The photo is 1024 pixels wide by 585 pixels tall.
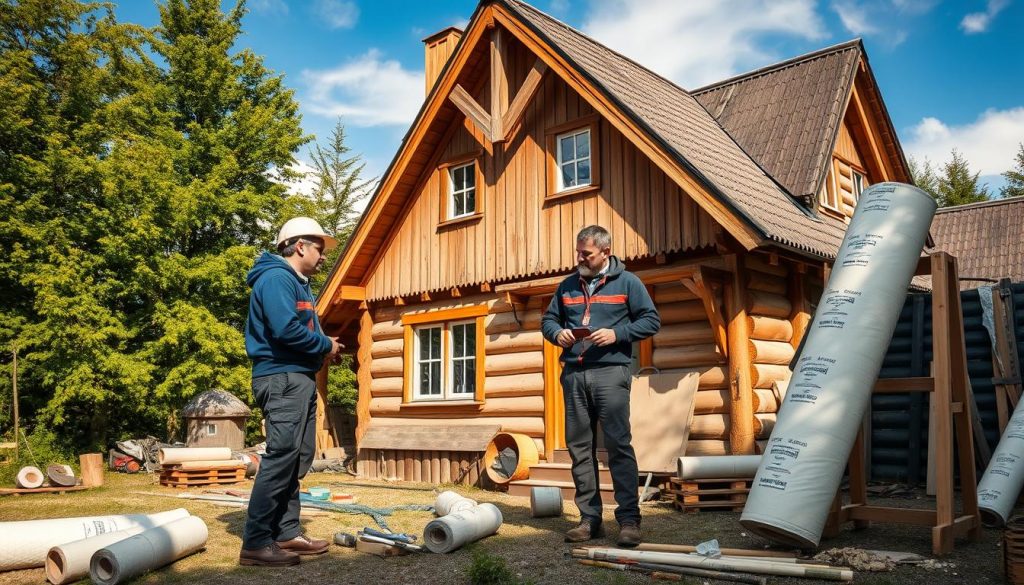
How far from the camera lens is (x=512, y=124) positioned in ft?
35.2

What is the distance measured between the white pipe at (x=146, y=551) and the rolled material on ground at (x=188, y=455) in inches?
232

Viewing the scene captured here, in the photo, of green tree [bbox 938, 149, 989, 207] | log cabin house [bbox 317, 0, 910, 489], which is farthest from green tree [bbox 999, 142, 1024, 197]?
log cabin house [bbox 317, 0, 910, 489]

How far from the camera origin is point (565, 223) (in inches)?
399

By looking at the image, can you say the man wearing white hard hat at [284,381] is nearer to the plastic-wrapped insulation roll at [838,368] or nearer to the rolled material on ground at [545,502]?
the rolled material on ground at [545,502]

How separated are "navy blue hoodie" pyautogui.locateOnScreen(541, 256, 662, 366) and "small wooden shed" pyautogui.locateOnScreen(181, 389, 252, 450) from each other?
9.92 meters

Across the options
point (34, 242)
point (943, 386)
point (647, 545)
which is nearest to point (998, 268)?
point (943, 386)

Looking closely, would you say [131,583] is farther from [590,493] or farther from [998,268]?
[998,268]

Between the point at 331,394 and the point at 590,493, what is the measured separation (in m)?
20.7

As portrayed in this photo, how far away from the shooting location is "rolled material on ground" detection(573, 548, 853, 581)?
3982 mm

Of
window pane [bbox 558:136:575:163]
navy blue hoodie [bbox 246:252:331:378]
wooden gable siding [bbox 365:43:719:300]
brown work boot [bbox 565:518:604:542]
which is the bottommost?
brown work boot [bbox 565:518:604:542]

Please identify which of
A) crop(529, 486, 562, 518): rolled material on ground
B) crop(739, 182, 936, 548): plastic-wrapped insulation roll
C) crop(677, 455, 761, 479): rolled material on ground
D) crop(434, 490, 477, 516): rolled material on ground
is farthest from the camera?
crop(677, 455, 761, 479): rolled material on ground

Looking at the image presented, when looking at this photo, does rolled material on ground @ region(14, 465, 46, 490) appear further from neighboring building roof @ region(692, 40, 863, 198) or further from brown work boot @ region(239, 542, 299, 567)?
neighboring building roof @ region(692, 40, 863, 198)

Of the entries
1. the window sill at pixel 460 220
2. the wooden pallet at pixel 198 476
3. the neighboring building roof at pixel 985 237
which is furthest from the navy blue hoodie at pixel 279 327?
the neighboring building roof at pixel 985 237

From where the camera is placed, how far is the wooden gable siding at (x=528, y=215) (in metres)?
9.21
